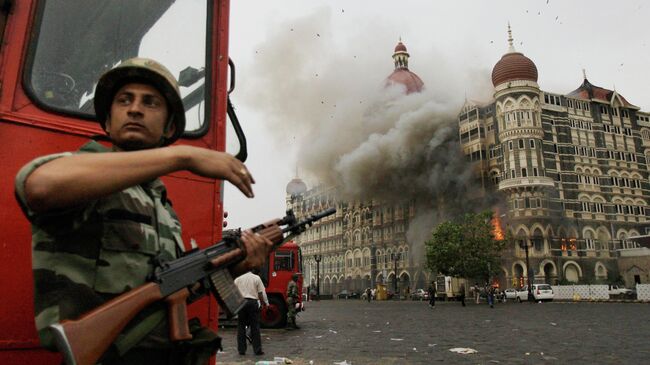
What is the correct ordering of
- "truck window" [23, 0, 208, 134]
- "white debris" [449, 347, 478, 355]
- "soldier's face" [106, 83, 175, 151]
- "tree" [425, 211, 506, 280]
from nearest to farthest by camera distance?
1. "soldier's face" [106, 83, 175, 151]
2. "truck window" [23, 0, 208, 134]
3. "white debris" [449, 347, 478, 355]
4. "tree" [425, 211, 506, 280]

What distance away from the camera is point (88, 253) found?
1.45 metres

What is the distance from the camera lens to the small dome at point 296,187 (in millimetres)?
100562

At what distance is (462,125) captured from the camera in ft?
197

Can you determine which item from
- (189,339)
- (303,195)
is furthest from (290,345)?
(303,195)

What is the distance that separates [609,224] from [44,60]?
195ft

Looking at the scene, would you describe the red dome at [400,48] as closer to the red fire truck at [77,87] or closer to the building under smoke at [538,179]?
the building under smoke at [538,179]

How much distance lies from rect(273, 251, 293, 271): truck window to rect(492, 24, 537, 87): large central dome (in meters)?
46.0

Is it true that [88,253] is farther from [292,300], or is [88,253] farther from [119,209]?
[292,300]

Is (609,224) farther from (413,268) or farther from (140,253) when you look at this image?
(140,253)

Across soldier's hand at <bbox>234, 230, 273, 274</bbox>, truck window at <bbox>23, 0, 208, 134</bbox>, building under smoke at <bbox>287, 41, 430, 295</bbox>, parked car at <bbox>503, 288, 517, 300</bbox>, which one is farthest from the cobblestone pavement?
building under smoke at <bbox>287, 41, 430, 295</bbox>

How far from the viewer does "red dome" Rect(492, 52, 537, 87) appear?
173ft

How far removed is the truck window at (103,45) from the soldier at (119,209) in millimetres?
814

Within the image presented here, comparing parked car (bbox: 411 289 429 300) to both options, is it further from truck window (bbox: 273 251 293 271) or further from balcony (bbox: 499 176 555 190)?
truck window (bbox: 273 251 293 271)

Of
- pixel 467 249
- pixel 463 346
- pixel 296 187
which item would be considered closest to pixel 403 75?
pixel 296 187
